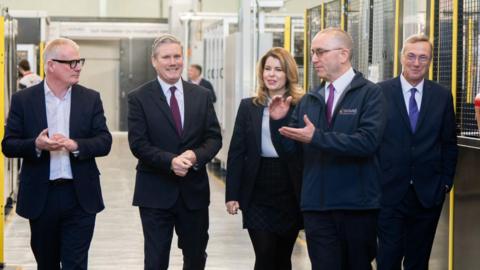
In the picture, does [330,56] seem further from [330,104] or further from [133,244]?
[133,244]

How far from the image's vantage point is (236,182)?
617 cm

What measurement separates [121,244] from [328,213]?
487cm

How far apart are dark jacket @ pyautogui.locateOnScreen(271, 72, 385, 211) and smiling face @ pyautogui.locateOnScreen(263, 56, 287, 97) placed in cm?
71

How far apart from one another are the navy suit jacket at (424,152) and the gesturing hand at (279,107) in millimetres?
863

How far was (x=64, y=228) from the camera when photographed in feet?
19.2

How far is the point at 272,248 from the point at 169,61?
1234 mm

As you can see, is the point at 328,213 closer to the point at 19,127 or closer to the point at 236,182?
the point at 236,182

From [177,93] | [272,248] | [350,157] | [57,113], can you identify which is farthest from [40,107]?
[350,157]

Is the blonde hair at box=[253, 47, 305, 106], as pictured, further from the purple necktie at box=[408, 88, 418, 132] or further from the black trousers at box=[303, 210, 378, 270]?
the black trousers at box=[303, 210, 378, 270]

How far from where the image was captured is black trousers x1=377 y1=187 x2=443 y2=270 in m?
6.21

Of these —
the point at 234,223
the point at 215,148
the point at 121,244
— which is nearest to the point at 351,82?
the point at 215,148

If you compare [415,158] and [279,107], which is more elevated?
[279,107]

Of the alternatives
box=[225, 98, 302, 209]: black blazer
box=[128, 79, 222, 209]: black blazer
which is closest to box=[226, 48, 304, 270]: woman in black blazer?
box=[225, 98, 302, 209]: black blazer

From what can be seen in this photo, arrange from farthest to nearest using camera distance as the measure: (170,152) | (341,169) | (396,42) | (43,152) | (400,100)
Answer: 1. (396,42)
2. (400,100)
3. (170,152)
4. (43,152)
5. (341,169)
